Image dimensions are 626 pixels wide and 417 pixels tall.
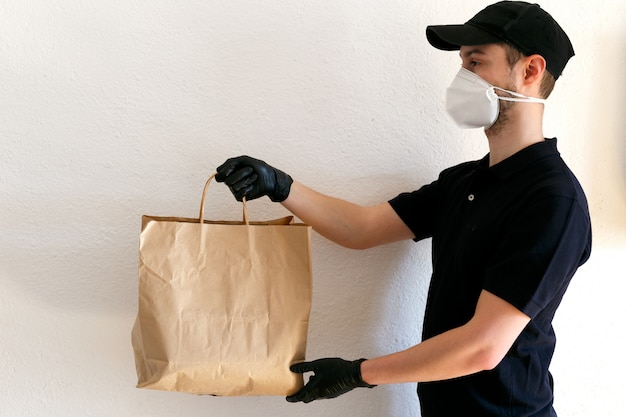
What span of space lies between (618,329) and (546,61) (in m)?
0.70

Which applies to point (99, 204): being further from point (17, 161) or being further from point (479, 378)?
point (479, 378)

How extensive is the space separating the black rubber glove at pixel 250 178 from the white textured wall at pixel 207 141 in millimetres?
108

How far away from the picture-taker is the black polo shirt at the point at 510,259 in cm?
105

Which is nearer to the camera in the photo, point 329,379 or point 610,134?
point 329,379

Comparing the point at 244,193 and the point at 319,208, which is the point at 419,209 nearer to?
the point at 319,208

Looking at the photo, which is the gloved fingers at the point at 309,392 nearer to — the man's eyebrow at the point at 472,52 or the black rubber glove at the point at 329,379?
the black rubber glove at the point at 329,379

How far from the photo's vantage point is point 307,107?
1368 millimetres

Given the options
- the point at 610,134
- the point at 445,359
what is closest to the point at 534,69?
the point at 610,134

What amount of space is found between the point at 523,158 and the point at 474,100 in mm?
138

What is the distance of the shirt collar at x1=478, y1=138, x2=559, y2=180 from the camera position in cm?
117

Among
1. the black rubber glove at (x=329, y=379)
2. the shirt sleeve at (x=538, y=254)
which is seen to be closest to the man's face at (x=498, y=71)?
the shirt sleeve at (x=538, y=254)

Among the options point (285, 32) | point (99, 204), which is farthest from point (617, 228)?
point (99, 204)

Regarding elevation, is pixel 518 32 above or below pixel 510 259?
above

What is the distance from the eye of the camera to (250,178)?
3.97ft
